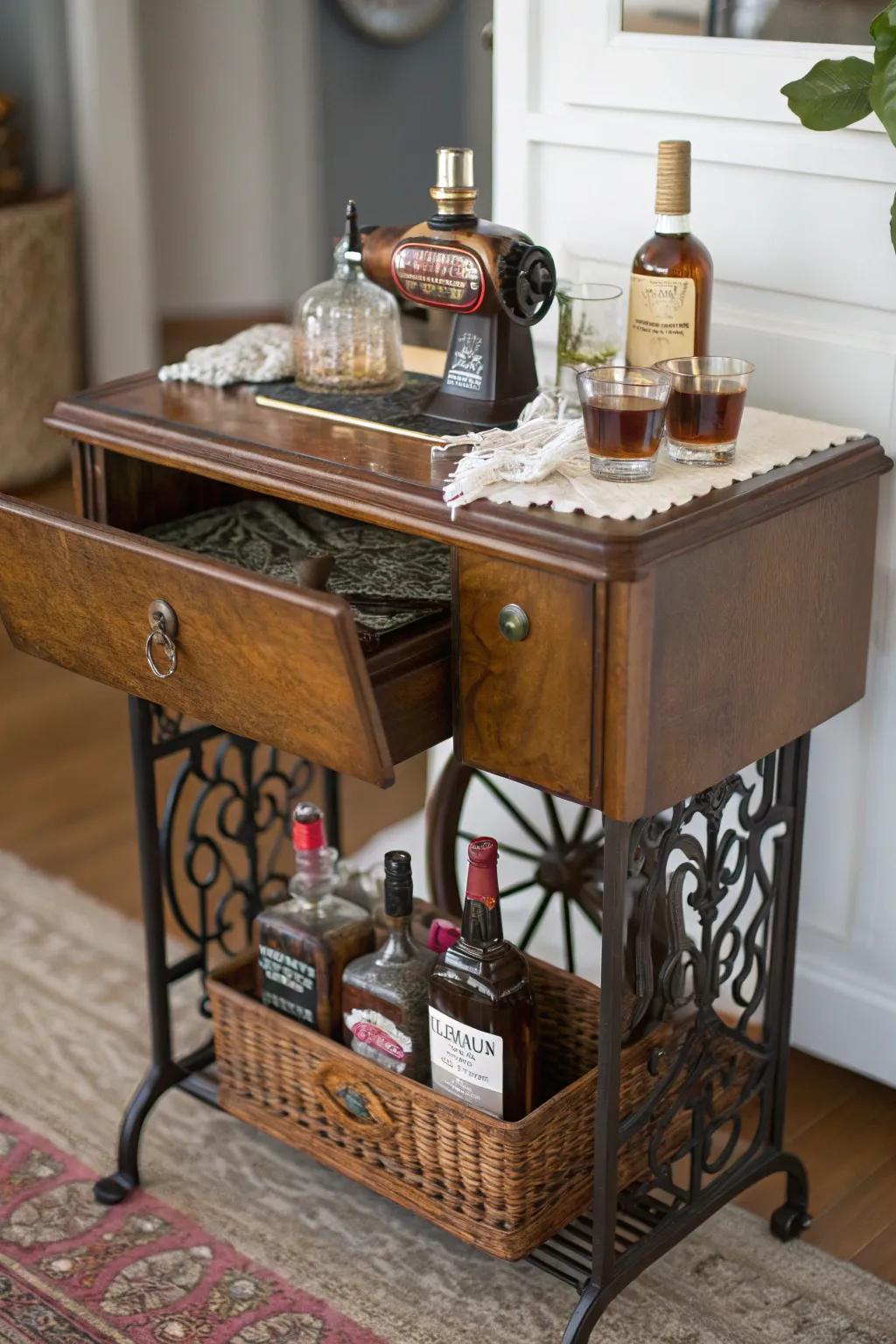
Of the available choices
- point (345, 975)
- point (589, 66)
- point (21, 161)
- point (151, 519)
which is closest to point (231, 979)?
point (345, 975)

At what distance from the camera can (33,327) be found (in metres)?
4.23

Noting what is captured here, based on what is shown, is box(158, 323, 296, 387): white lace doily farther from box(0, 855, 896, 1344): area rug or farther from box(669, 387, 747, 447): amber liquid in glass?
box(0, 855, 896, 1344): area rug

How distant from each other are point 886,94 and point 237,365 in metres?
0.74

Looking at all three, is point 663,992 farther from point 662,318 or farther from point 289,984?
point 662,318

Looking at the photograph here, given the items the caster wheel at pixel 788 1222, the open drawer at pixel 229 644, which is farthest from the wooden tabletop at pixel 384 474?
the caster wheel at pixel 788 1222

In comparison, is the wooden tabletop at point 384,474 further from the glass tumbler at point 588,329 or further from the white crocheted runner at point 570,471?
the glass tumbler at point 588,329

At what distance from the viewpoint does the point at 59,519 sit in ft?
4.92

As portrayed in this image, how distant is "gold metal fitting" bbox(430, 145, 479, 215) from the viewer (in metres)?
1.57

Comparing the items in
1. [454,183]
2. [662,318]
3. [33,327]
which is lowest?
[33,327]

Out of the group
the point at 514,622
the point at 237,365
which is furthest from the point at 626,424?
the point at 237,365

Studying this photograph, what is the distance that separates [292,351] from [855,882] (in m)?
0.92

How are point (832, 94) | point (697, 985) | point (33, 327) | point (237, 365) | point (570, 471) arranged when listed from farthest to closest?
1. point (33, 327)
2. point (237, 365)
3. point (697, 985)
4. point (832, 94)
5. point (570, 471)

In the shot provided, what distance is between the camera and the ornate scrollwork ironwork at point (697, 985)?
1.55 m

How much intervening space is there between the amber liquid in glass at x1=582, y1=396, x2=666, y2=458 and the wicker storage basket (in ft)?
2.04
